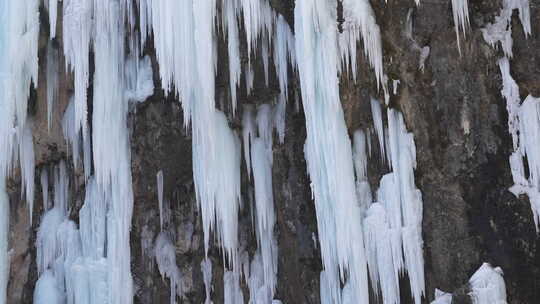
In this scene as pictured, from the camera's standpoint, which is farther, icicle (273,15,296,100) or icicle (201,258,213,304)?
icicle (201,258,213,304)

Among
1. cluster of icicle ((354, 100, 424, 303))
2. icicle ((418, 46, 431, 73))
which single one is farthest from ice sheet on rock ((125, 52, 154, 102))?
icicle ((418, 46, 431, 73))

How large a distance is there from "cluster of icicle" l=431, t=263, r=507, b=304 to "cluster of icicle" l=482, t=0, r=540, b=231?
550 mm

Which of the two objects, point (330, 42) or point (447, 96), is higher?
point (330, 42)

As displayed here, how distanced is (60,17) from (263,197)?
267cm

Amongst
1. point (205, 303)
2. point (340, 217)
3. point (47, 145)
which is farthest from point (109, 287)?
point (340, 217)

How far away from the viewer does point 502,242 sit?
6.30 metres

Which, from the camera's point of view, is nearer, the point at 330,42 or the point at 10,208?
the point at 330,42

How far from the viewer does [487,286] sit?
243 inches

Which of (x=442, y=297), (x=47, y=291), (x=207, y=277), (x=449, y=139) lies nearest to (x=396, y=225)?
(x=442, y=297)

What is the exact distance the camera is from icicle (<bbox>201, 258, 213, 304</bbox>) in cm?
756

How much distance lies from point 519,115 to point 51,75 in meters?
4.53

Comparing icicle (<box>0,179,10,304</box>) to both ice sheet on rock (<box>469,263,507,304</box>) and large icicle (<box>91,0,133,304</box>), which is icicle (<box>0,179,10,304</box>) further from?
ice sheet on rock (<box>469,263,507,304</box>)

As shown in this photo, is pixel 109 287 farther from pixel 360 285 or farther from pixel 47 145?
pixel 360 285

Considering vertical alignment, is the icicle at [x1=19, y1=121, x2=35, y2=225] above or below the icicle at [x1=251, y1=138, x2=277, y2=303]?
above
